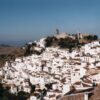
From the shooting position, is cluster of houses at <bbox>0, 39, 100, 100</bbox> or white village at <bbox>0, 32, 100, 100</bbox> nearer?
white village at <bbox>0, 32, 100, 100</bbox>

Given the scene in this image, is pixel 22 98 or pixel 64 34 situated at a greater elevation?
pixel 64 34

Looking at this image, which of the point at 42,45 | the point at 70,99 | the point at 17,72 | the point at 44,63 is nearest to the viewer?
the point at 70,99

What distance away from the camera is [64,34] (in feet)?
359

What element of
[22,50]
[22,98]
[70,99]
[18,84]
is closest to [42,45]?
[22,50]

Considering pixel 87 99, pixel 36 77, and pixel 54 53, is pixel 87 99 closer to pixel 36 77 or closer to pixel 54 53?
pixel 36 77

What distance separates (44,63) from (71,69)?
49.3ft

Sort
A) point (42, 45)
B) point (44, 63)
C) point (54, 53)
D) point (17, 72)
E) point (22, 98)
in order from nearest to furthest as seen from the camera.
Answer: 1. point (22, 98)
2. point (17, 72)
3. point (44, 63)
4. point (54, 53)
5. point (42, 45)

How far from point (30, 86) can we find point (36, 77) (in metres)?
2.71

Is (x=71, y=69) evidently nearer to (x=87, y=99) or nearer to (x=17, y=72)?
(x=17, y=72)

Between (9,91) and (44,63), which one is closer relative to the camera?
(9,91)

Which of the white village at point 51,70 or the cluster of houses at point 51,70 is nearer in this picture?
the white village at point 51,70

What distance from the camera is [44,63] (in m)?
78.2

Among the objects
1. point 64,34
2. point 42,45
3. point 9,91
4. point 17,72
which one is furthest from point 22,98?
point 64,34

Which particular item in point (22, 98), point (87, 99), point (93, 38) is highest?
Answer: point (93, 38)
